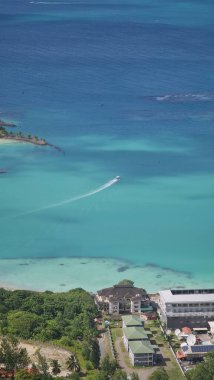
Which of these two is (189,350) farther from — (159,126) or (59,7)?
(59,7)

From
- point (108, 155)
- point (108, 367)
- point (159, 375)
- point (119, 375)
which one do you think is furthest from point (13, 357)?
point (108, 155)

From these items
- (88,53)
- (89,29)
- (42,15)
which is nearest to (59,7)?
(42,15)

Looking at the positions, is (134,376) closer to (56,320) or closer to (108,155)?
(56,320)

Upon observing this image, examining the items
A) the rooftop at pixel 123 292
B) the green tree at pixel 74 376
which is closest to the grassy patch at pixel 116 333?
the rooftop at pixel 123 292

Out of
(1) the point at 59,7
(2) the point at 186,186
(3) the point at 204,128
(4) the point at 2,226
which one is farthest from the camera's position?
(1) the point at 59,7

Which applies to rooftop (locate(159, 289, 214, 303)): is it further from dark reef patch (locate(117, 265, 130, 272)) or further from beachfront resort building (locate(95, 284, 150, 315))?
dark reef patch (locate(117, 265, 130, 272))

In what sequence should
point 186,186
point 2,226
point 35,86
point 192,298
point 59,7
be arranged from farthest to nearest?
point 59,7 < point 35,86 < point 186,186 < point 2,226 < point 192,298
